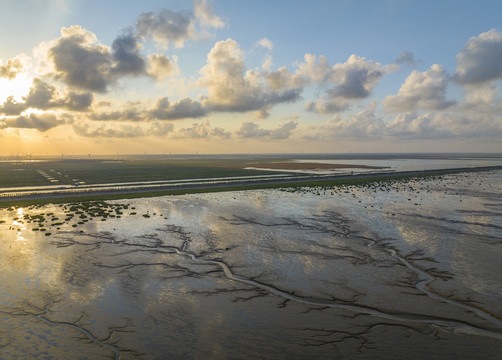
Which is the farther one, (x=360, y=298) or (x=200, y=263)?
(x=200, y=263)

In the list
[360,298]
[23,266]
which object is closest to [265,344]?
[360,298]

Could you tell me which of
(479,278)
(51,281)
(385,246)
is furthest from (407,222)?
(51,281)

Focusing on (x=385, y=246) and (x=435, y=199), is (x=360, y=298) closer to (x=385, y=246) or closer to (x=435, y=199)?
(x=385, y=246)

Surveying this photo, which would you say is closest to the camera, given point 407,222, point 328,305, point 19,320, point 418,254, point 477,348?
point 477,348

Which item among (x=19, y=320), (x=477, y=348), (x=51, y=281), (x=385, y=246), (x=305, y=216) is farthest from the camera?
(x=305, y=216)

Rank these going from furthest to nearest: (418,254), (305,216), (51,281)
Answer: (305,216) < (418,254) < (51,281)

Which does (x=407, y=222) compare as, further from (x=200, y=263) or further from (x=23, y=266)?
(x=23, y=266)
